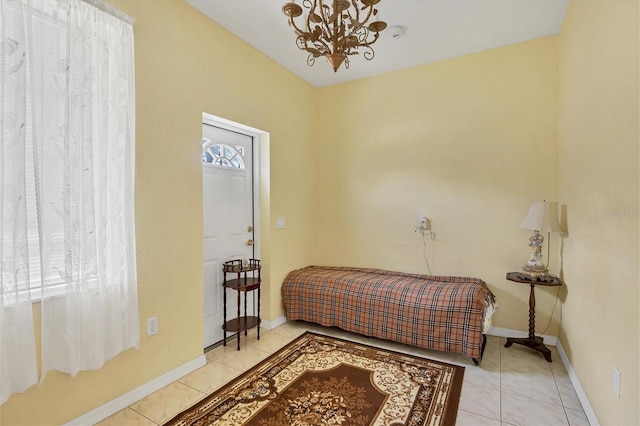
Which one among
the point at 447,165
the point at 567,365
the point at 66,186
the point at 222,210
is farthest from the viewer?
the point at 447,165

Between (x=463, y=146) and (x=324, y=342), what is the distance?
2411 mm

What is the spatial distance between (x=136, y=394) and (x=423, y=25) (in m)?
3.56

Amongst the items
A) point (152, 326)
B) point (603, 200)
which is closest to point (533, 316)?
point (603, 200)

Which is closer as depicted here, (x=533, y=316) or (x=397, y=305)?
(x=533, y=316)

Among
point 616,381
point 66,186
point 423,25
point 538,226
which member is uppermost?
point 423,25

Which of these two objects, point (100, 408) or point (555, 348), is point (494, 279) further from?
point (100, 408)

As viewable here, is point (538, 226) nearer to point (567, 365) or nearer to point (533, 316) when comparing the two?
A: point (533, 316)

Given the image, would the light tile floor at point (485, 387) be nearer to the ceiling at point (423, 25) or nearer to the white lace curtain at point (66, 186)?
the white lace curtain at point (66, 186)

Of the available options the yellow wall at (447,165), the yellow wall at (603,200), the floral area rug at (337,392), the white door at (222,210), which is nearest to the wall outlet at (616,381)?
the yellow wall at (603,200)

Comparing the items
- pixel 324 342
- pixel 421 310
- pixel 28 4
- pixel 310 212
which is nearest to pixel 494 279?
pixel 421 310

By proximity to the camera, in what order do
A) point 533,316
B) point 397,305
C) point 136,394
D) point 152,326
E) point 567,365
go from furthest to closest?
point 397,305, point 533,316, point 567,365, point 152,326, point 136,394

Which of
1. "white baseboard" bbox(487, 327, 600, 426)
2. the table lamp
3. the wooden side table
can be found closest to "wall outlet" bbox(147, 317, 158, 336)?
"white baseboard" bbox(487, 327, 600, 426)

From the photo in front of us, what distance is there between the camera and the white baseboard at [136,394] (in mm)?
1859

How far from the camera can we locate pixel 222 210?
9.84 feet
